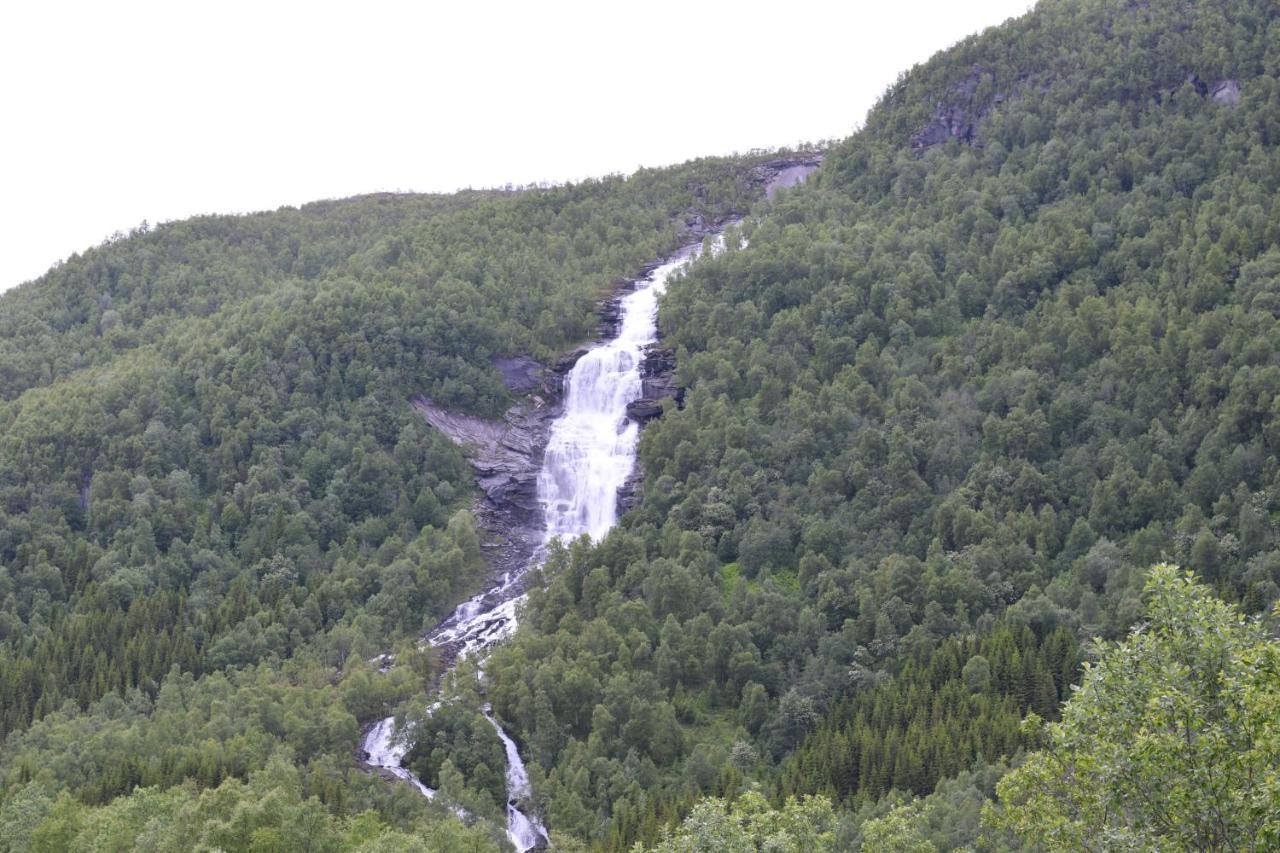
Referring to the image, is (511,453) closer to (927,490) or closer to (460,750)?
(927,490)

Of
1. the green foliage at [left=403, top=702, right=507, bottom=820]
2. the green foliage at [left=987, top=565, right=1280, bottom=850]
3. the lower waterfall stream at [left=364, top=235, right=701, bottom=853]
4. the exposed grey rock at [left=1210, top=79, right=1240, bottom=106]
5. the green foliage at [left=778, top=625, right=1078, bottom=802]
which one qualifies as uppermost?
the exposed grey rock at [left=1210, top=79, right=1240, bottom=106]

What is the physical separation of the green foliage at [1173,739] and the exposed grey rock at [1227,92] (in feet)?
569

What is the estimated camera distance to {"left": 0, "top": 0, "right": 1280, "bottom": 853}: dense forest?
11925 centimetres

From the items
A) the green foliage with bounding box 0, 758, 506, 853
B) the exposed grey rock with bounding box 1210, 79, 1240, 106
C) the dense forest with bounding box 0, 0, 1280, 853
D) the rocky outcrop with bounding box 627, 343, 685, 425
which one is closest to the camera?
the green foliage with bounding box 0, 758, 506, 853

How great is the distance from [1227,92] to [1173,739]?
588ft

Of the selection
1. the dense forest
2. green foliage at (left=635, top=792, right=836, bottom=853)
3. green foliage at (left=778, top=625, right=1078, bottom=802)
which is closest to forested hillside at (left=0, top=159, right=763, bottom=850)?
the dense forest

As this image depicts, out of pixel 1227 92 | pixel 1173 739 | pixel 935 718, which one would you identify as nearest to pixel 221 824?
pixel 935 718

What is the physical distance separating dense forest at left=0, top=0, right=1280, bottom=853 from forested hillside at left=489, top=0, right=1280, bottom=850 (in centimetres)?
41

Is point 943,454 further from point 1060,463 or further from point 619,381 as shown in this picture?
point 619,381

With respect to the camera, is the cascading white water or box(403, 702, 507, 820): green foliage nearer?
box(403, 702, 507, 820): green foliage

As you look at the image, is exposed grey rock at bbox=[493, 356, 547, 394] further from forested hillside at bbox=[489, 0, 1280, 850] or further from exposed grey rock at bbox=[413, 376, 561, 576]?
forested hillside at bbox=[489, 0, 1280, 850]

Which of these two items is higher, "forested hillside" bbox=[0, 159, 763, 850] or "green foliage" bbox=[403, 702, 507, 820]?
"forested hillside" bbox=[0, 159, 763, 850]

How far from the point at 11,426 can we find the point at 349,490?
43.0 metres

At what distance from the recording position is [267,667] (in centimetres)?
14212
